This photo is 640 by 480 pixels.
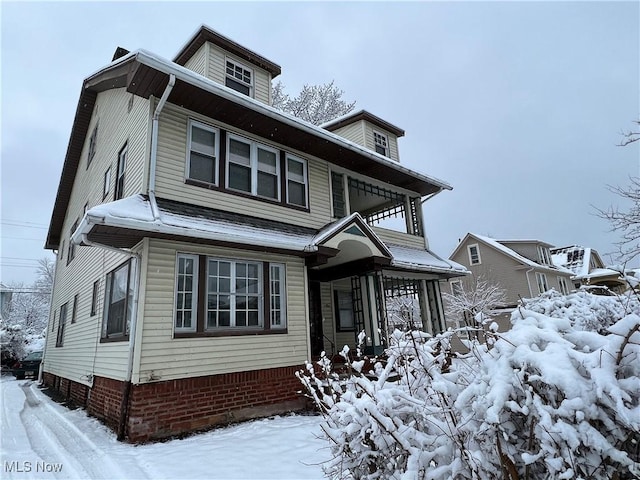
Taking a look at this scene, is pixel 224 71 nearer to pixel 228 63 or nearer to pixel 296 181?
pixel 228 63

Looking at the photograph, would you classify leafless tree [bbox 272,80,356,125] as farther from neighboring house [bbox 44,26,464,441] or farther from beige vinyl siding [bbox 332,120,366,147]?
neighboring house [bbox 44,26,464,441]

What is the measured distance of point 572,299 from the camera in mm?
3467

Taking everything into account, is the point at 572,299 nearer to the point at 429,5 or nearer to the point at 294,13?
the point at 429,5

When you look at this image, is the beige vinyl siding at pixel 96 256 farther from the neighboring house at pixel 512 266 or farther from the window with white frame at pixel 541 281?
the window with white frame at pixel 541 281

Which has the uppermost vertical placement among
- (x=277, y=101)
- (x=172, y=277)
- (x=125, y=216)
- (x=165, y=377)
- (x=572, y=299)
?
(x=277, y=101)

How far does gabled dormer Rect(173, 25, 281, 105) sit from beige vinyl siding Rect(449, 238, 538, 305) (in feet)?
62.9

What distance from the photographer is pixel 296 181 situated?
31.4 ft

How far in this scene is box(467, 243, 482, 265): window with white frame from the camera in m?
25.3

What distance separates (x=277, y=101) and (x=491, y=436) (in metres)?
Result: 21.6

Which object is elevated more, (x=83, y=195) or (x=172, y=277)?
(x=83, y=195)

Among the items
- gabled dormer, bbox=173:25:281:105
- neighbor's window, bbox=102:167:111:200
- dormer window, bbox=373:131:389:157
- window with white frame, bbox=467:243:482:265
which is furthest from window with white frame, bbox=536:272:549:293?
neighbor's window, bbox=102:167:111:200

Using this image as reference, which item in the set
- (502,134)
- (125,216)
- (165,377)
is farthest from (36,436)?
(502,134)

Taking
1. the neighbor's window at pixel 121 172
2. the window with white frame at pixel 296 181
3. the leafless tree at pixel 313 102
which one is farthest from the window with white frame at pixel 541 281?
the neighbor's window at pixel 121 172

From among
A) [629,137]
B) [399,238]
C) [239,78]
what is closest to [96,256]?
Answer: [239,78]
